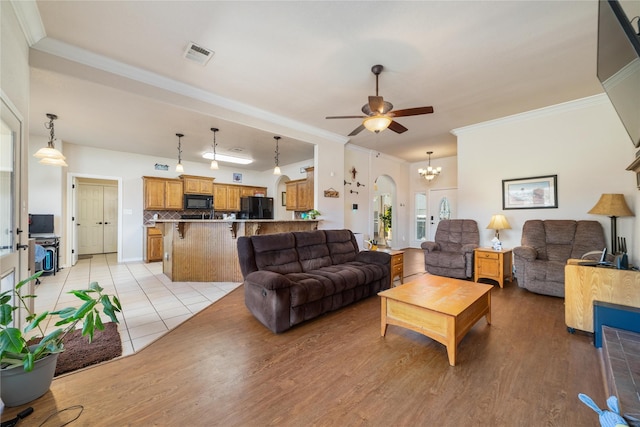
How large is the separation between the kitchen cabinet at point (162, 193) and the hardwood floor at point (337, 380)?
5093 millimetres

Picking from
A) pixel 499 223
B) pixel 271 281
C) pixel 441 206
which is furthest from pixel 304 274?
pixel 441 206

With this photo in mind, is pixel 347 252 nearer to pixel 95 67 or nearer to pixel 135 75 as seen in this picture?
pixel 135 75

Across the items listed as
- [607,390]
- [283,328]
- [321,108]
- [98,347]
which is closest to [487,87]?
[321,108]

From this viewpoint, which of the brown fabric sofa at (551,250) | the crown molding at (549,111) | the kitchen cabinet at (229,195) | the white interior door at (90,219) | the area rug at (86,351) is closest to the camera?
the area rug at (86,351)

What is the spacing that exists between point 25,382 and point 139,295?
89.8 inches

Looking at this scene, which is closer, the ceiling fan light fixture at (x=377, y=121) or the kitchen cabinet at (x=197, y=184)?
the ceiling fan light fixture at (x=377, y=121)

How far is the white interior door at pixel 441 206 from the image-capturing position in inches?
294

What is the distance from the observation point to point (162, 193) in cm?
668

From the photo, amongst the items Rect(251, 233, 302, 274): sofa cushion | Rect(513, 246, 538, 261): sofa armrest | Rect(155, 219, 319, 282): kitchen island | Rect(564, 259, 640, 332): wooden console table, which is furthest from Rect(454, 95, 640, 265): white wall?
Rect(155, 219, 319, 282): kitchen island

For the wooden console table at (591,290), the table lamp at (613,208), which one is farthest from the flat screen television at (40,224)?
the table lamp at (613,208)

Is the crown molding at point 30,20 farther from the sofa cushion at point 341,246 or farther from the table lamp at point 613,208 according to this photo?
the table lamp at point 613,208

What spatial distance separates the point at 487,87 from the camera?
142 inches

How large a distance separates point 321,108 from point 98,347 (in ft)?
13.3

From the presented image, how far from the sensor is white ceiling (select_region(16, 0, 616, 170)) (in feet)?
7.54
